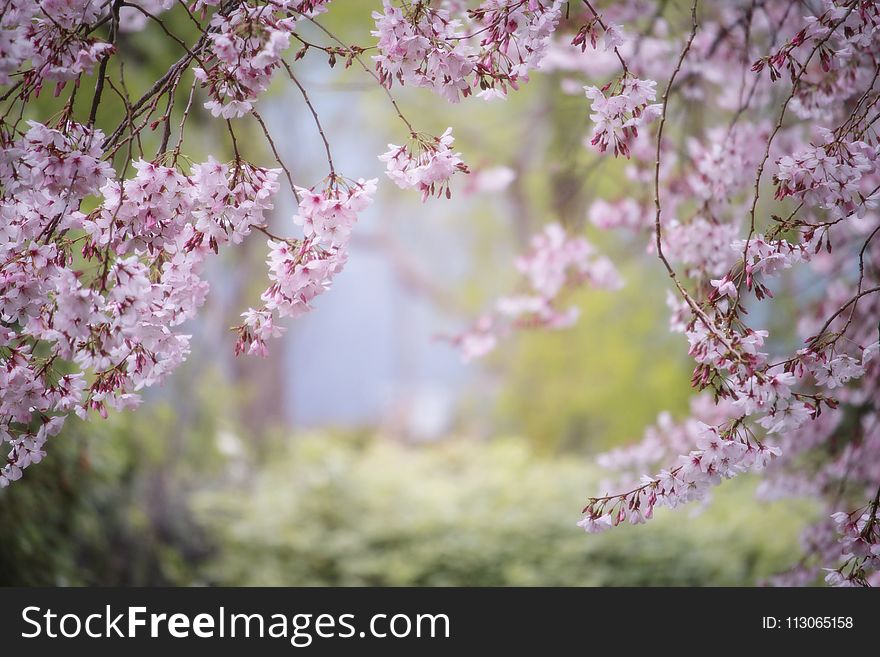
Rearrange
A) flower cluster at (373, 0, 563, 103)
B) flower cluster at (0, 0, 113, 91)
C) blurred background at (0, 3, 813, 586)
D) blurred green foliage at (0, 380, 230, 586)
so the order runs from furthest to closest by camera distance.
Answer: blurred background at (0, 3, 813, 586)
blurred green foliage at (0, 380, 230, 586)
flower cluster at (373, 0, 563, 103)
flower cluster at (0, 0, 113, 91)

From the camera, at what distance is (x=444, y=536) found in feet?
12.7

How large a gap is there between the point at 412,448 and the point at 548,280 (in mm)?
5304

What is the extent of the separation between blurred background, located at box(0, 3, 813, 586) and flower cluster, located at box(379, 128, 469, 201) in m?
0.53

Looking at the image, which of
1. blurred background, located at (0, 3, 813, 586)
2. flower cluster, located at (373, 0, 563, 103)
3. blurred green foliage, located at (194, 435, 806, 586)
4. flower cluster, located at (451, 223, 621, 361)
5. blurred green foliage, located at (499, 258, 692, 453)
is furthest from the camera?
blurred green foliage, located at (499, 258, 692, 453)

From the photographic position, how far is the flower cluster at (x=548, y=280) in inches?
103

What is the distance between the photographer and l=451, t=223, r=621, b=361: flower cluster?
2607mm

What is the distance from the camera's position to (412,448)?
7738mm

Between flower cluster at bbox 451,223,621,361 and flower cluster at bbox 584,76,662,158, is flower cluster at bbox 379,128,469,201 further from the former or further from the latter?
flower cluster at bbox 451,223,621,361

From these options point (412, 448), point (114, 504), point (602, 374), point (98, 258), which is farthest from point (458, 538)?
point (412, 448)

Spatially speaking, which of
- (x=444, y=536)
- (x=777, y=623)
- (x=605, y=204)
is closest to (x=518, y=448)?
(x=444, y=536)

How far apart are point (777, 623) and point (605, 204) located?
4.91 ft

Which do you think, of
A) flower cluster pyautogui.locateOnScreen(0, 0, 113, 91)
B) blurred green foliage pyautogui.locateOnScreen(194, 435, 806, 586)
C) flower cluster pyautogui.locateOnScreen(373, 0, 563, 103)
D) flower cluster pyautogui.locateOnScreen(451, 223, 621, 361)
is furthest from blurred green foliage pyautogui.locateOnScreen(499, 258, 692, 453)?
flower cluster pyautogui.locateOnScreen(0, 0, 113, 91)

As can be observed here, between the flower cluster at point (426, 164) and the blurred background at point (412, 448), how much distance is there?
0.53m

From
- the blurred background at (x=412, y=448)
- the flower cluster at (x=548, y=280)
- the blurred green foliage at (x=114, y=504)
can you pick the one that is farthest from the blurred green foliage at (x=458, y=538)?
the flower cluster at (x=548, y=280)
